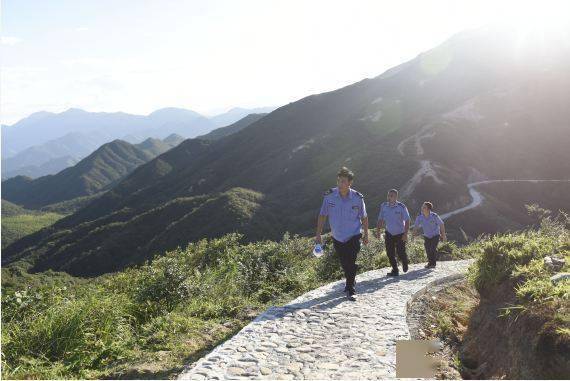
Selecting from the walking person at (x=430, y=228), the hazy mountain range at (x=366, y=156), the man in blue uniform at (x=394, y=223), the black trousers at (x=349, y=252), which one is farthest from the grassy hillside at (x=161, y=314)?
the hazy mountain range at (x=366, y=156)

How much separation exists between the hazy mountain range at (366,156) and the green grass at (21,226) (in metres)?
17.5

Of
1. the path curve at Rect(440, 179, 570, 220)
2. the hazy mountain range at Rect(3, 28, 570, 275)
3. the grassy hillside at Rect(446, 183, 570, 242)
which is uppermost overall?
the hazy mountain range at Rect(3, 28, 570, 275)

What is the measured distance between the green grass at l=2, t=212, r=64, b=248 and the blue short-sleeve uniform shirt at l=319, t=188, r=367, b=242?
553 feet

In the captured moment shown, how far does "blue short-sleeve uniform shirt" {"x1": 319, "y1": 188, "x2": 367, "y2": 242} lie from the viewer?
29.2ft

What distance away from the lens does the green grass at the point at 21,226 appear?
6149 inches

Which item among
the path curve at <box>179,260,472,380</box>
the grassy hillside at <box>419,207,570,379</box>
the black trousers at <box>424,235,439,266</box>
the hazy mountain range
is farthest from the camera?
the hazy mountain range

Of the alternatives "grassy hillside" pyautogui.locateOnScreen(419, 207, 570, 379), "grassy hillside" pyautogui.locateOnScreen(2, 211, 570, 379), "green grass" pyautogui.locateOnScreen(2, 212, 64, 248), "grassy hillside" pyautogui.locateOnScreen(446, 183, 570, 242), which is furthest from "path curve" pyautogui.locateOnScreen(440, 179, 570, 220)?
"green grass" pyautogui.locateOnScreen(2, 212, 64, 248)

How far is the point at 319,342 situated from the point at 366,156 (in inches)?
3757

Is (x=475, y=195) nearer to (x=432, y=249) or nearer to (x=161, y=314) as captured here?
(x=432, y=249)

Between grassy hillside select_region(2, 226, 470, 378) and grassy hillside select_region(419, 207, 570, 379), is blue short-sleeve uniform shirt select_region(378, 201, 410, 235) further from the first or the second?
grassy hillside select_region(419, 207, 570, 379)

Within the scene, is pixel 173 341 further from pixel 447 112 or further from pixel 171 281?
pixel 447 112

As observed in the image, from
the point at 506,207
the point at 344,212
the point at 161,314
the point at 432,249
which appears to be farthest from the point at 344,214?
the point at 506,207

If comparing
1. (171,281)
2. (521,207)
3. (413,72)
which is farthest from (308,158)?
(171,281)

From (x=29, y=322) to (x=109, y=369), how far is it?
2.04 meters
